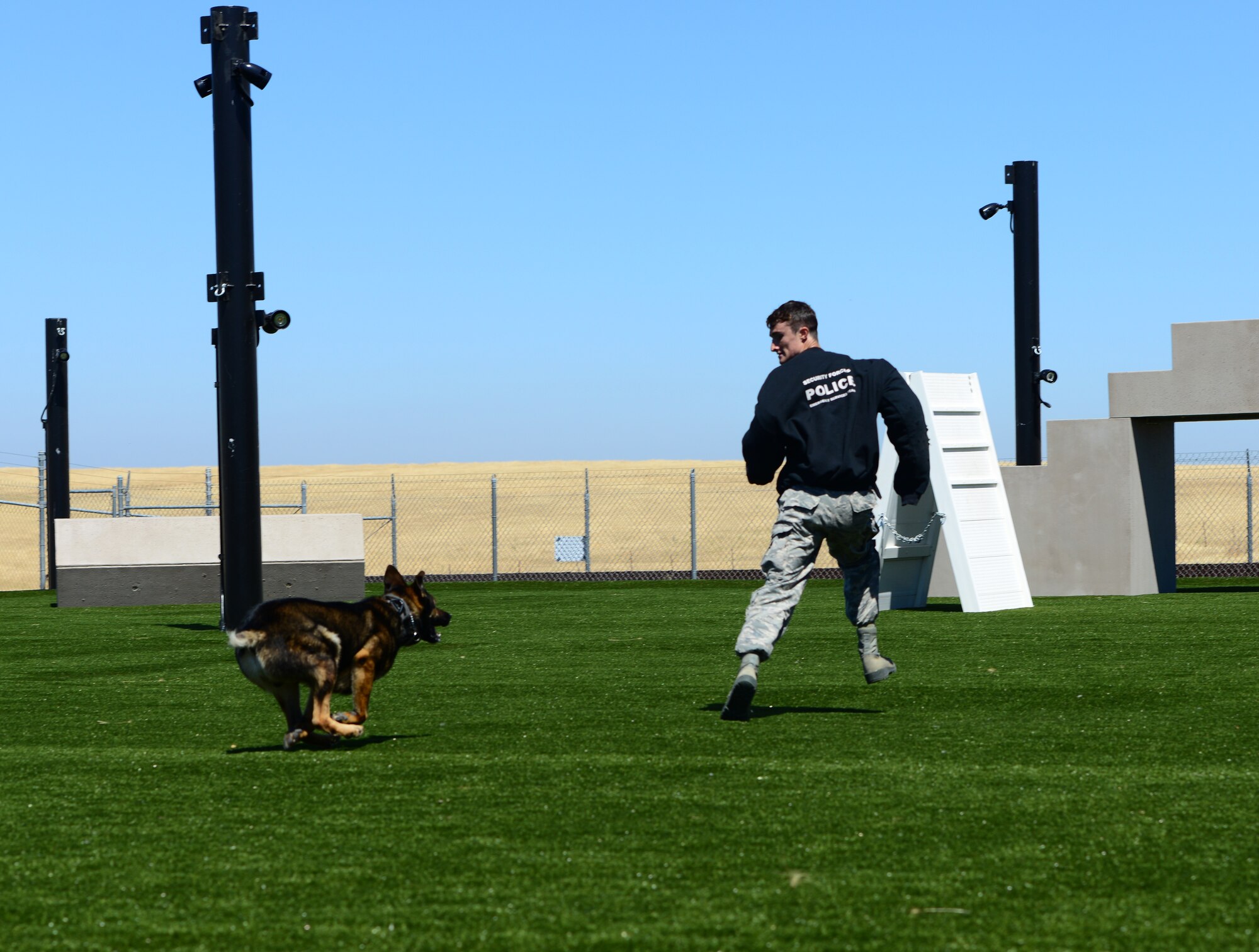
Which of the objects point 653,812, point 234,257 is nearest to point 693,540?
point 234,257

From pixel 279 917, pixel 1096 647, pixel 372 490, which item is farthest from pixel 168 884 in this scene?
pixel 372 490

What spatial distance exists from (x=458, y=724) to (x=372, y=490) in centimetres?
6084

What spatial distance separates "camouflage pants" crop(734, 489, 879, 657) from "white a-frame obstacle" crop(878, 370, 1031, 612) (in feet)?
24.0

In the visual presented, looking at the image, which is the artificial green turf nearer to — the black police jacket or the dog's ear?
the dog's ear

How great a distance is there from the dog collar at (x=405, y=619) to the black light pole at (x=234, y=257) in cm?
695

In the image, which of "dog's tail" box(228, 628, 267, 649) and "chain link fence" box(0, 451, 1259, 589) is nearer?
"dog's tail" box(228, 628, 267, 649)

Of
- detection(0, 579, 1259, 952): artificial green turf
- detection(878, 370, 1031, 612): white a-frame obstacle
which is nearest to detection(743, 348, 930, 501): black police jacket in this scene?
detection(0, 579, 1259, 952): artificial green turf

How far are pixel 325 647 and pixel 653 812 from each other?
2.07 meters

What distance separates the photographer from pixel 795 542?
752 centimetres

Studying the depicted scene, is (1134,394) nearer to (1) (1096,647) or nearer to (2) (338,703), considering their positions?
(1) (1096,647)

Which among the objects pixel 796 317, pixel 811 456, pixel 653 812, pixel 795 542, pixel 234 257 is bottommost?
pixel 653 812

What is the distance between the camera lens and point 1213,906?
3.83 meters

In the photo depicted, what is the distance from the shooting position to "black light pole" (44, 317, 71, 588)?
23.8 meters

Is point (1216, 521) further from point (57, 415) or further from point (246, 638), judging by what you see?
point (246, 638)
